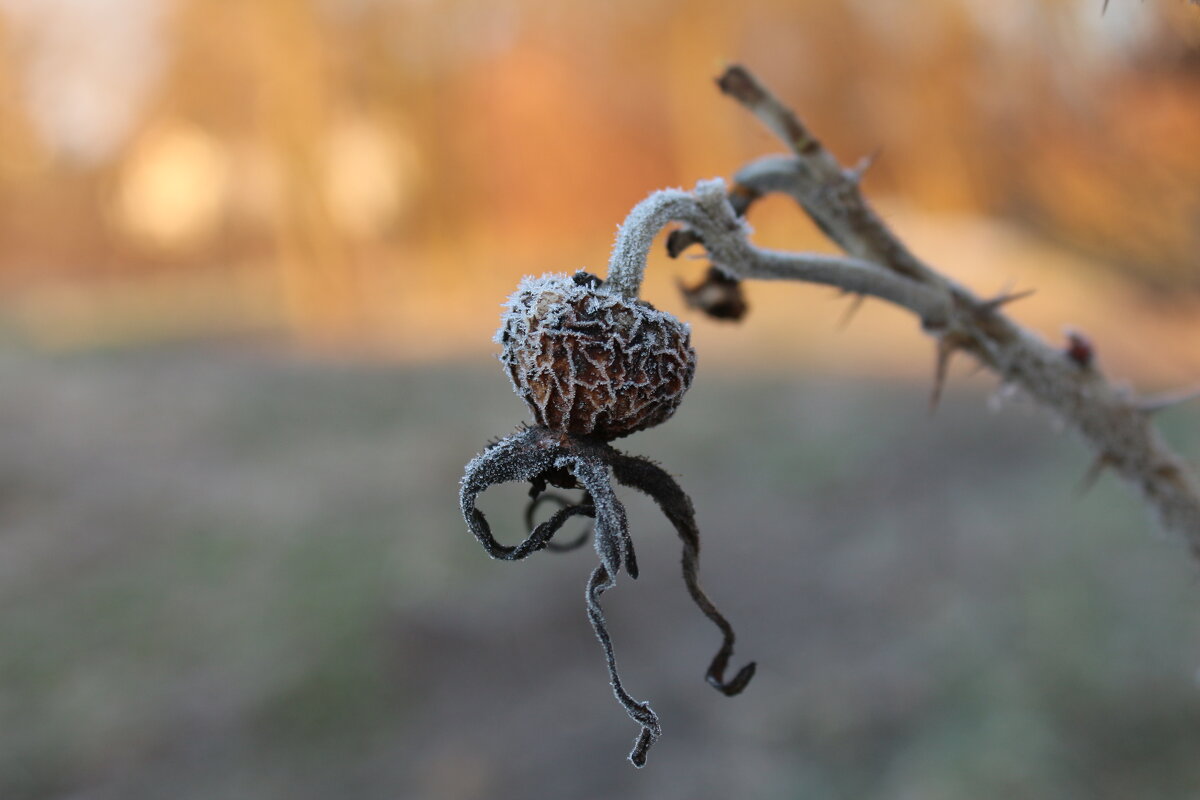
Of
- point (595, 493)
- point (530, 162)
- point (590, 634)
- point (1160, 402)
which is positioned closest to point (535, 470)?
point (595, 493)

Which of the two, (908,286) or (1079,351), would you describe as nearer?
(908,286)

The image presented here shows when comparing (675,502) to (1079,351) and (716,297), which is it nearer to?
(716,297)

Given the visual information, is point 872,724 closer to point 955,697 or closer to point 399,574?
point 955,697

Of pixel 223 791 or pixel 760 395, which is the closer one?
pixel 223 791

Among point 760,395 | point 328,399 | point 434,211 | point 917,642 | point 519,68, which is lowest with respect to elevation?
point 917,642

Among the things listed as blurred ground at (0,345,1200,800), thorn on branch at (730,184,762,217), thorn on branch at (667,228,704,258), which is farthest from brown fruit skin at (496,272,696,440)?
blurred ground at (0,345,1200,800)

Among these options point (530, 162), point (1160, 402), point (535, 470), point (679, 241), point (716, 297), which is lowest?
point (1160, 402)

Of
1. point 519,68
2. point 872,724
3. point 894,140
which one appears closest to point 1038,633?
point 872,724
